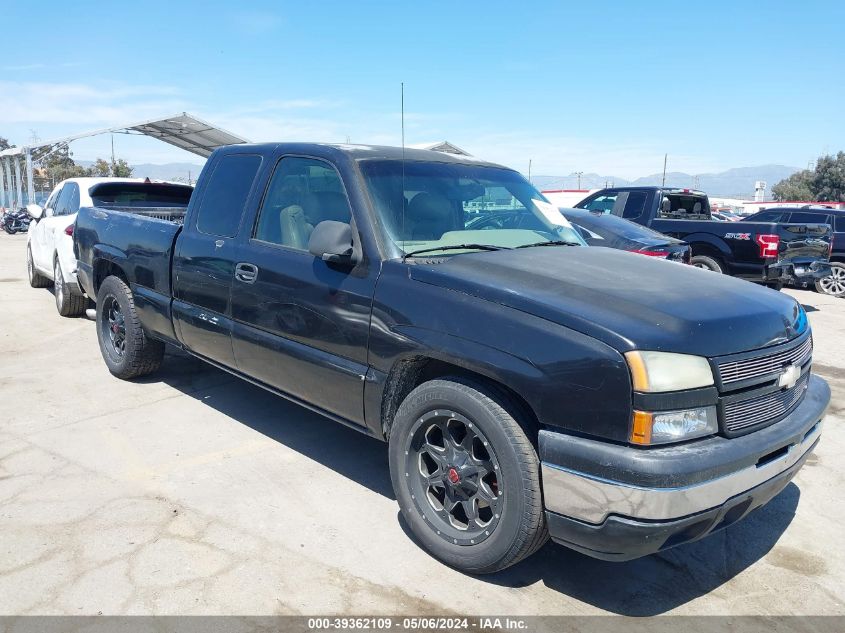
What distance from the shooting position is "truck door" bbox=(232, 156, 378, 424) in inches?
133

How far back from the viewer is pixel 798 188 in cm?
6544

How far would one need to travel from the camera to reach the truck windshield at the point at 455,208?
349 cm

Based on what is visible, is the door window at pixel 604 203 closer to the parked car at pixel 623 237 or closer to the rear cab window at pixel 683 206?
the rear cab window at pixel 683 206

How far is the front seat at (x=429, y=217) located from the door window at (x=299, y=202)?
1.16ft

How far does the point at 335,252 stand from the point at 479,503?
1.38 metres

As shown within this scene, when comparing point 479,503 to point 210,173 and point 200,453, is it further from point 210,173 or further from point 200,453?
point 210,173

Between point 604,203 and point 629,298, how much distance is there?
10879 mm

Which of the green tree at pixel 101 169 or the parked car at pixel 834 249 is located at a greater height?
the green tree at pixel 101 169

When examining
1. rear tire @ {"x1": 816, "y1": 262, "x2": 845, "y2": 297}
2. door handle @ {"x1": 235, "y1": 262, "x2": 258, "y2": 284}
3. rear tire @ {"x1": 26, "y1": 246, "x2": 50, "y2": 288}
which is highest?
door handle @ {"x1": 235, "y1": 262, "x2": 258, "y2": 284}

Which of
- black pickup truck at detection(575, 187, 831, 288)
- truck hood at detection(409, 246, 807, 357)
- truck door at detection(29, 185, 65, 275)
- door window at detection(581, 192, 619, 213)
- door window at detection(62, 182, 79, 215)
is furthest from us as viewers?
Result: door window at detection(581, 192, 619, 213)

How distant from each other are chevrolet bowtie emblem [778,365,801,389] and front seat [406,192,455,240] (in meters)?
1.74

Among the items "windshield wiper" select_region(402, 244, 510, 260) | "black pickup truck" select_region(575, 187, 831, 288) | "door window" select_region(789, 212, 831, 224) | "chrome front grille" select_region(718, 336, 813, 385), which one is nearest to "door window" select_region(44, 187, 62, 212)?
"windshield wiper" select_region(402, 244, 510, 260)

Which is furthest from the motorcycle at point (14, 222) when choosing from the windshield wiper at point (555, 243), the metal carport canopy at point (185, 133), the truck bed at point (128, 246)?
the windshield wiper at point (555, 243)

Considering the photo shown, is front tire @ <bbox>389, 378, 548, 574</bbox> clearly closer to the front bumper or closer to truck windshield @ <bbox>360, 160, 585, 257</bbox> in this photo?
the front bumper
